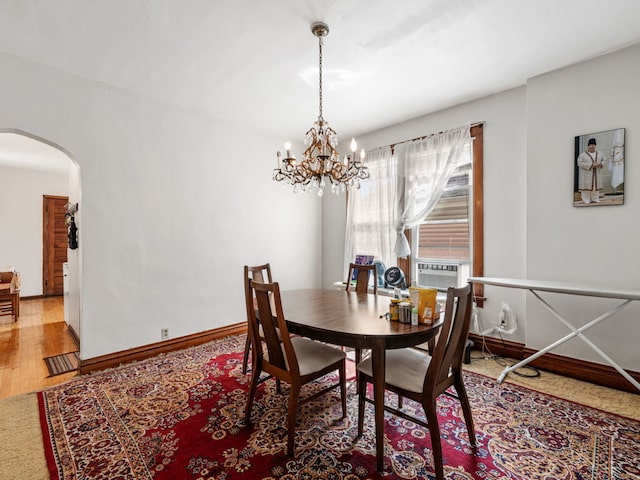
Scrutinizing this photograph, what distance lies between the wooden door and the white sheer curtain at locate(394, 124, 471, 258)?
275 inches

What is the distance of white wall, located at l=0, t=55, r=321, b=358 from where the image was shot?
273cm

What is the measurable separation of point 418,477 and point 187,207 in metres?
3.24

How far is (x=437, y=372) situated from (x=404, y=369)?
0.30 meters

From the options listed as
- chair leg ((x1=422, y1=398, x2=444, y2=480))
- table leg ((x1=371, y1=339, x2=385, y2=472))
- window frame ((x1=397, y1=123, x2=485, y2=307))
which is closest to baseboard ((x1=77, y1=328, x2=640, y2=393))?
window frame ((x1=397, y1=123, x2=485, y2=307))

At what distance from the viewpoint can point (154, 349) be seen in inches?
125

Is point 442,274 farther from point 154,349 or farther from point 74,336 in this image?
point 74,336

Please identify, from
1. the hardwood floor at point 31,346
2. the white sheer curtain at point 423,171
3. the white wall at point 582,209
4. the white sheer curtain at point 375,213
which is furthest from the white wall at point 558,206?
the hardwood floor at point 31,346

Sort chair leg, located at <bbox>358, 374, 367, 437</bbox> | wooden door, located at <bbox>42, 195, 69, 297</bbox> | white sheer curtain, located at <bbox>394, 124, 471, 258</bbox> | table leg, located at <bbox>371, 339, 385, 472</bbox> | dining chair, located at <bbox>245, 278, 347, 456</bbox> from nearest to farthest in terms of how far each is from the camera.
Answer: table leg, located at <bbox>371, 339, 385, 472</bbox> < dining chair, located at <bbox>245, 278, 347, 456</bbox> < chair leg, located at <bbox>358, 374, 367, 437</bbox> < white sheer curtain, located at <bbox>394, 124, 471, 258</bbox> < wooden door, located at <bbox>42, 195, 69, 297</bbox>

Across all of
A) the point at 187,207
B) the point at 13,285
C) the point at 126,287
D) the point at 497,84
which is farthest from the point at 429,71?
the point at 13,285

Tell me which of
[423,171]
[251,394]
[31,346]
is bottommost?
[31,346]

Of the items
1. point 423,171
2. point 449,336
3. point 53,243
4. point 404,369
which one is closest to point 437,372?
point 449,336

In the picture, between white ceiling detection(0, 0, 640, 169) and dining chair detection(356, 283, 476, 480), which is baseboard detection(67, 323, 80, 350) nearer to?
white ceiling detection(0, 0, 640, 169)

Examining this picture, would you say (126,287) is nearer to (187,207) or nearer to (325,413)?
(187,207)

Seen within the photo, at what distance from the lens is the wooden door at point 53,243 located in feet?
21.0
